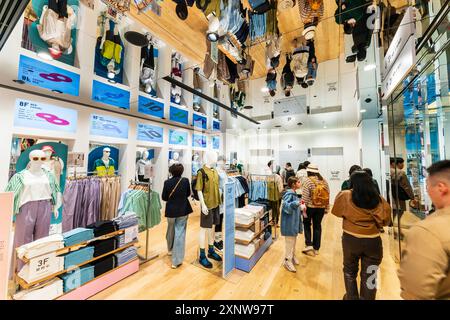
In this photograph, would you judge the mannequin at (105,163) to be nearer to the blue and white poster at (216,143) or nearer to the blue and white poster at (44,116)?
the blue and white poster at (44,116)

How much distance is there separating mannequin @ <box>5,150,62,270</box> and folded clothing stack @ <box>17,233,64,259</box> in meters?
0.75

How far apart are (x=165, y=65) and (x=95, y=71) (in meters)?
1.92

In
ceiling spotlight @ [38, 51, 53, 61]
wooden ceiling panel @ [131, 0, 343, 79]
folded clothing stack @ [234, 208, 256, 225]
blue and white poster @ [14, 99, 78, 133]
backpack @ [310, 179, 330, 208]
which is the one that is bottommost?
folded clothing stack @ [234, 208, 256, 225]

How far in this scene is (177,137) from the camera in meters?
6.29

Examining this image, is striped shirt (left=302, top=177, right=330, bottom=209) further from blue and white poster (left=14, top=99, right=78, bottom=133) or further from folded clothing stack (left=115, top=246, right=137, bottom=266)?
blue and white poster (left=14, top=99, right=78, bottom=133)

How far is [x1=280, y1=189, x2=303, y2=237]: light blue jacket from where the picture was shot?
105 inches

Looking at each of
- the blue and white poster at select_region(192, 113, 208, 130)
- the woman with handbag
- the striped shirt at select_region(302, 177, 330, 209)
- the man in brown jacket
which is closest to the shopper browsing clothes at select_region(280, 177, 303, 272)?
the striped shirt at select_region(302, 177, 330, 209)

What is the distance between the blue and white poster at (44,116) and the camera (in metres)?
3.17

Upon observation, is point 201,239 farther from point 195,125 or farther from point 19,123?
point 195,125

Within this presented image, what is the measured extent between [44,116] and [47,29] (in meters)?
1.46

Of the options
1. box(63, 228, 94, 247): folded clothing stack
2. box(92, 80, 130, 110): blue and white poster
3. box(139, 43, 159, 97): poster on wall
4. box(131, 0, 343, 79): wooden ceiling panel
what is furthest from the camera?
box(139, 43, 159, 97): poster on wall

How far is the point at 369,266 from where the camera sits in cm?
168

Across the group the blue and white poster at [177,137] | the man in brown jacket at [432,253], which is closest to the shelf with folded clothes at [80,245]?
the man in brown jacket at [432,253]
